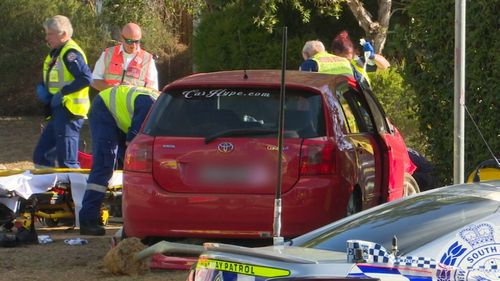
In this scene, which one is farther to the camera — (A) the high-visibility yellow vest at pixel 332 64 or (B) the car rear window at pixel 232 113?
(A) the high-visibility yellow vest at pixel 332 64

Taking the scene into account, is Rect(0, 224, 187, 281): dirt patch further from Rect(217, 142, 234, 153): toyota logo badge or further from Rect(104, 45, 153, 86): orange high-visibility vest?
Rect(104, 45, 153, 86): orange high-visibility vest

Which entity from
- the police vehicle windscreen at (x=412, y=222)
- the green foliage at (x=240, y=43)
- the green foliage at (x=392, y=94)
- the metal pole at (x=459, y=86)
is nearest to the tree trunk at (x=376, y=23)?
the green foliage at (x=240, y=43)

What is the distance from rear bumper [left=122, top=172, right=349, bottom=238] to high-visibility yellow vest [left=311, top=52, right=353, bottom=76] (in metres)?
3.31

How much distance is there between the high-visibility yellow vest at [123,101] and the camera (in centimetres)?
948

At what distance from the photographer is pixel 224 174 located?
7.58 meters

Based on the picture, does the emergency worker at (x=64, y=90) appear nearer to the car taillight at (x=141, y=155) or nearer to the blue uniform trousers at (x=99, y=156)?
the blue uniform trousers at (x=99, y=156)

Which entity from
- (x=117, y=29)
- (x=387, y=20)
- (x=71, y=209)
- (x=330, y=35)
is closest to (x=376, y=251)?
(x=71, y=209)

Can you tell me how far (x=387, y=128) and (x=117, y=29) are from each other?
12.9m

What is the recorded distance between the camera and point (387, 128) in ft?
30.5

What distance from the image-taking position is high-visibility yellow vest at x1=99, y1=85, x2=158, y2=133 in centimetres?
948

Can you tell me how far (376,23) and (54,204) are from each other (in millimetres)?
9262

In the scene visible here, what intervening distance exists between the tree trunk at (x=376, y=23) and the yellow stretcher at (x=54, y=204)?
322 inches

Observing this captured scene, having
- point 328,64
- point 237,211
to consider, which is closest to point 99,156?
point 237,211

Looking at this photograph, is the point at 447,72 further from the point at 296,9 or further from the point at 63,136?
the point at 296,9
